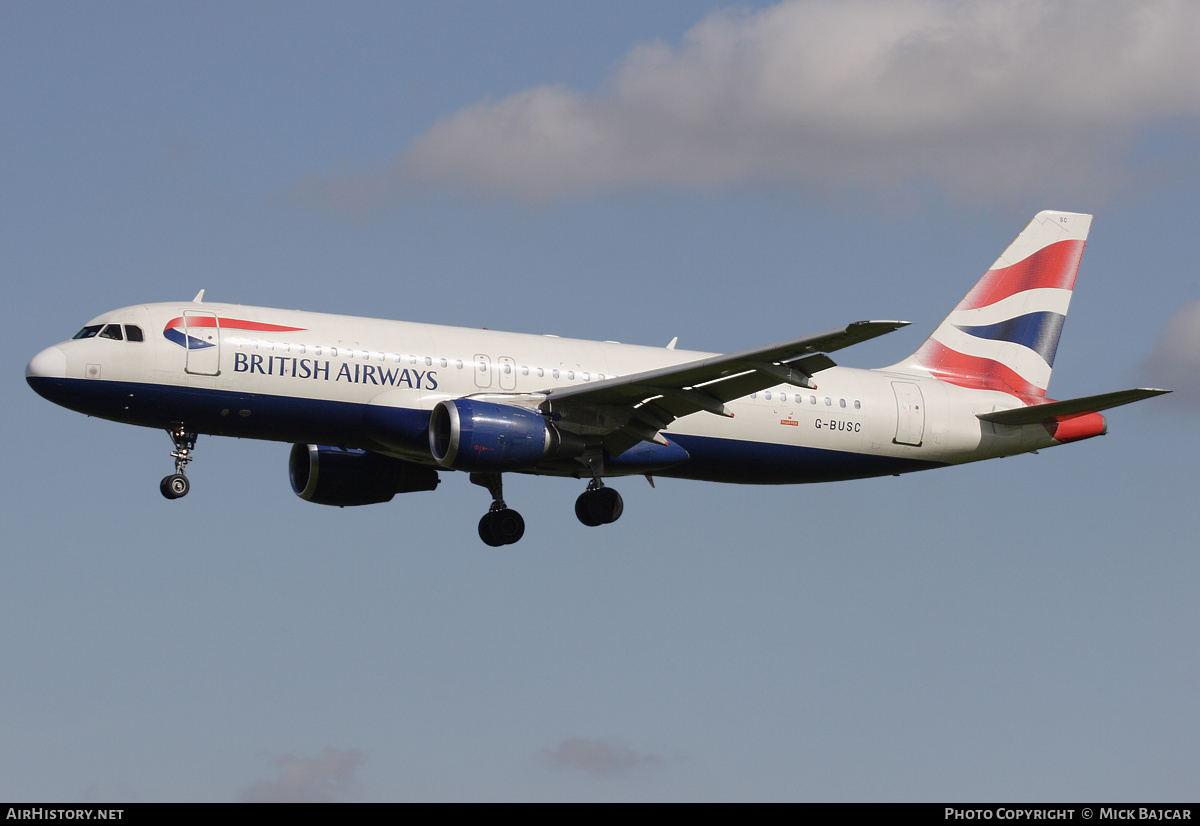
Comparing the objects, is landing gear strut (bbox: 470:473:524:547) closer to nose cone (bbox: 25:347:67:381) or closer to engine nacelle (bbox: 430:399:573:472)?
engine nacelle (bbox: 430:399:573:472)

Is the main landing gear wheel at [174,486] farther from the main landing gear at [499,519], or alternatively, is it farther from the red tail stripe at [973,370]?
the red tail stripe at [973,370]

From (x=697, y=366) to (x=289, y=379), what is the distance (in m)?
9.17

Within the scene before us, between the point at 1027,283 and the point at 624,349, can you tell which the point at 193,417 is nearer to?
the point at 624,349

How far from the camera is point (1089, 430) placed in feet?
139

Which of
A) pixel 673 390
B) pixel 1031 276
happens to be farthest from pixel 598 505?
pixel 1031 276

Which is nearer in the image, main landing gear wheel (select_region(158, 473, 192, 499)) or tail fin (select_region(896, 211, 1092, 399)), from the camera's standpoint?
main landing gear wheel (select_region(158, 473, 192, 499))

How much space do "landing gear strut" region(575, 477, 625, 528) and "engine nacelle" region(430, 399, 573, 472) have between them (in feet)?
9.49

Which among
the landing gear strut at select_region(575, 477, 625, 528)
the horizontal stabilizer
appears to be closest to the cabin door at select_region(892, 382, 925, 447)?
the horizontal stabilizer

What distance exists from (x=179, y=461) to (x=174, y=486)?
0.60m

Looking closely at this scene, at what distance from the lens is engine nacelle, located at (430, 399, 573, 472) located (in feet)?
116

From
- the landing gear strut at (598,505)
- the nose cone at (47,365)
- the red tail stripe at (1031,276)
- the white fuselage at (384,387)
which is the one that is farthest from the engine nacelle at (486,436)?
the red tail stripe at (1031,276)

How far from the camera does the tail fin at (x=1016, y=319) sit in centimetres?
4425
